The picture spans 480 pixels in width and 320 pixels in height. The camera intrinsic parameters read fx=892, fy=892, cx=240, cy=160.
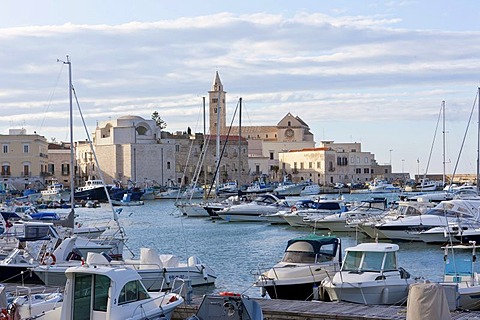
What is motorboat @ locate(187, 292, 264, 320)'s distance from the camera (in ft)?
49.8

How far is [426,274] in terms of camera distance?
1089 inches

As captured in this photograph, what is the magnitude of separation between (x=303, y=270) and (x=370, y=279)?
2.36 m

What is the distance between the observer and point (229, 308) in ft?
50.1

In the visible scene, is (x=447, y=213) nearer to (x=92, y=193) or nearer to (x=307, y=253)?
(x=307, y=253)

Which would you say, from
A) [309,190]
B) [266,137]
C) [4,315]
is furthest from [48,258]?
[266,137]

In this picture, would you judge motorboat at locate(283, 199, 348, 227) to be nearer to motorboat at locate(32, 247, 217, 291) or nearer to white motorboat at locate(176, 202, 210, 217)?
white motorboat at locate(176, 202, 210, 217)

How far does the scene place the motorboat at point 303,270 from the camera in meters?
21.0

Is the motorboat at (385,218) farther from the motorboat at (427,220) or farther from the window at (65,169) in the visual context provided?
the window at (65,169)

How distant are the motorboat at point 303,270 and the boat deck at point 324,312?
7.87 ft

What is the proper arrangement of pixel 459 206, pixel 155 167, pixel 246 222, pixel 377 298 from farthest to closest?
pixel 155 167 → pixel 246 222 → pixel 459 206 → pixel 377 298

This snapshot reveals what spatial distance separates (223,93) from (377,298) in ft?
422

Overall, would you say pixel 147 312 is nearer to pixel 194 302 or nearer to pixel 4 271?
pixel 194 302

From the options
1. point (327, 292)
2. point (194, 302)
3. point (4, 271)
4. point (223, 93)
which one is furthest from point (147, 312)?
point (223, 93)

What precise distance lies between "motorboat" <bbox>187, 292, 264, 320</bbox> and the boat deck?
1.65 meters
